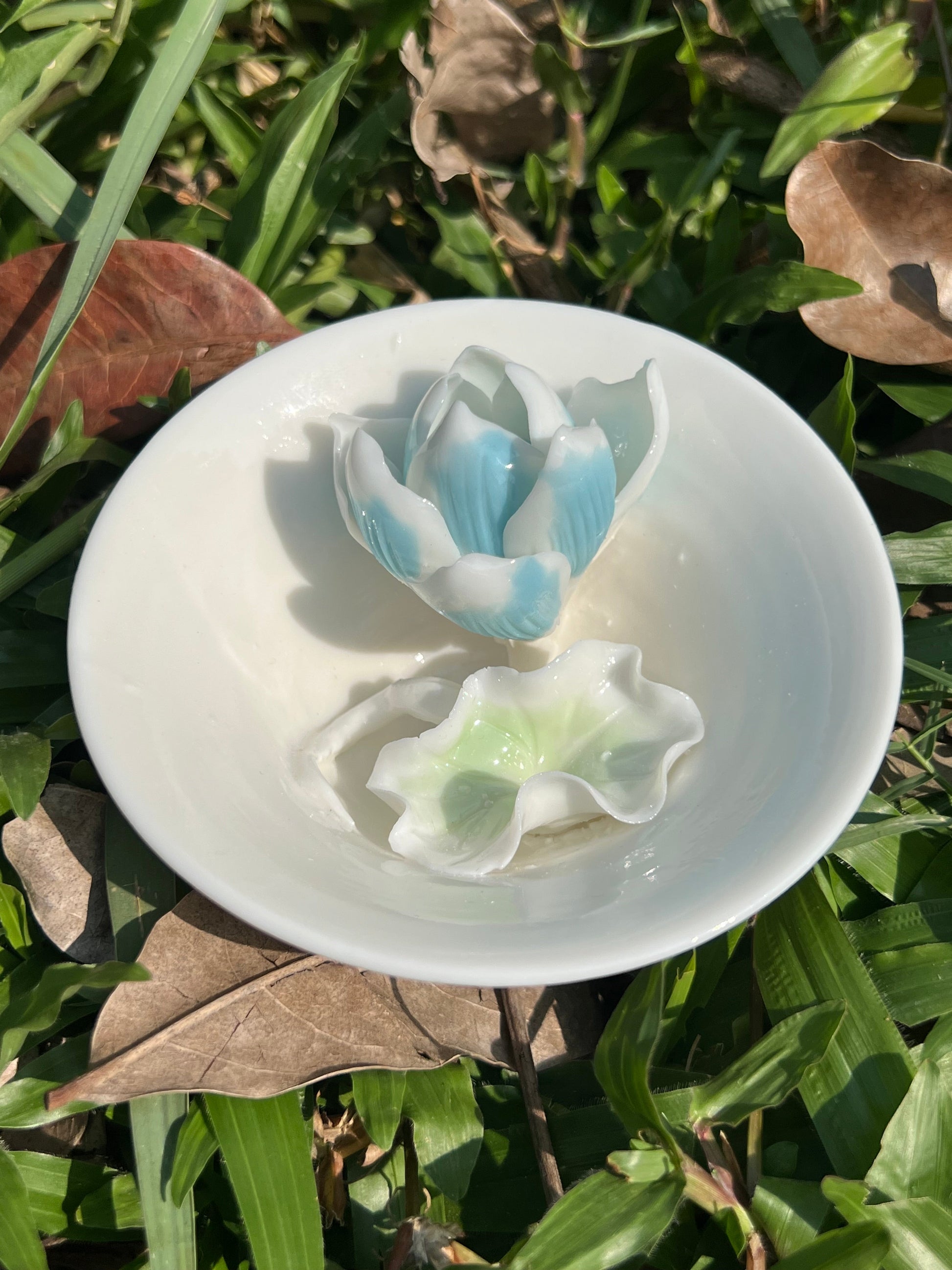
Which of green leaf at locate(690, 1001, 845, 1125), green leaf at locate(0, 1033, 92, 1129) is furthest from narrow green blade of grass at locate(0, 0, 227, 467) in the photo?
green leaf at locate(690, 1001, 845, 1125)

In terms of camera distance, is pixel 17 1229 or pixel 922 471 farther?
pixel 922 471

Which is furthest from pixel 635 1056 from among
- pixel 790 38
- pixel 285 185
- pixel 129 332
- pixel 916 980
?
pixel 790 38

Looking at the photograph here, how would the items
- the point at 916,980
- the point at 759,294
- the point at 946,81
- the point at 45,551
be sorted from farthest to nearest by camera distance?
the point at 946,81 < the point at 759,294 < the point at 45,551 < the point at 916,980

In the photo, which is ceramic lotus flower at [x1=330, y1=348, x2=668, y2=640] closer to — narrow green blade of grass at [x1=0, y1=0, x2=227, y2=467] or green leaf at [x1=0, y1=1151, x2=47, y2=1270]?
narrow green blade of grass at [x1=0, y1=0, x2=227, y2=467]

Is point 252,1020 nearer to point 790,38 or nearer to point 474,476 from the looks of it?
point 474,476

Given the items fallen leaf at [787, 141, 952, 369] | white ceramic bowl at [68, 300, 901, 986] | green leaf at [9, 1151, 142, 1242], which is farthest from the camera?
fallen leaf at [787, 141, 952, 369]

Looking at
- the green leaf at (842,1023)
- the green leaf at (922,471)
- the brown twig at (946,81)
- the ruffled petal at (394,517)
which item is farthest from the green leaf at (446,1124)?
the brown twig at (946,81)

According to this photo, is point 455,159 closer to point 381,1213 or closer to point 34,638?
point 34,638

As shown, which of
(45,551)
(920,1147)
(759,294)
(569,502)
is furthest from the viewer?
(759,294)
